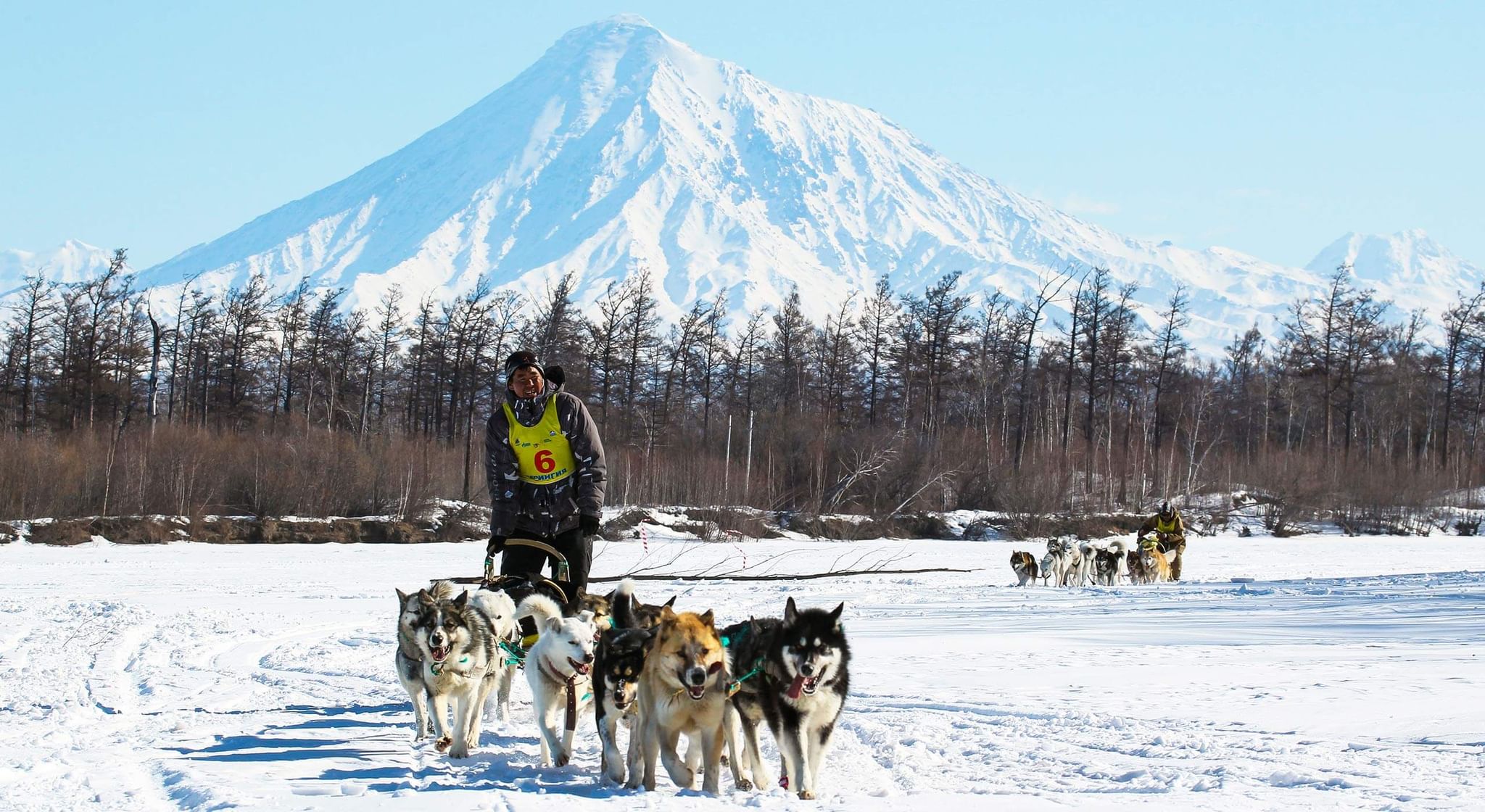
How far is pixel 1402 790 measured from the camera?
5805mm

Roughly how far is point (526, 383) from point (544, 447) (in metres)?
0.41

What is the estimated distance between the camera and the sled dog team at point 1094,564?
22391mm

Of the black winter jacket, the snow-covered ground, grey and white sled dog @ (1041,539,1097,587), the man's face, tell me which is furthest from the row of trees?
the man's face

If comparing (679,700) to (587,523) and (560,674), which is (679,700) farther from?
(587,523)

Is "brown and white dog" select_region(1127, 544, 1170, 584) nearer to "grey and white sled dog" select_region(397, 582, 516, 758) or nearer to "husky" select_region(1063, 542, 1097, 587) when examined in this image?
"husky" select_region(1063, 542, 1097, 587)

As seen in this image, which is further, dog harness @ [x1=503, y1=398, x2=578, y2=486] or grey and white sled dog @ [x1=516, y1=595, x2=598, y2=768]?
dog harness @ [x1=503, y1=398, x2=578, y2=486]

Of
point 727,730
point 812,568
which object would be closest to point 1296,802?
point 727,730

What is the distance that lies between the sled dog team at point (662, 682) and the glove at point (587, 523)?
3.56ft

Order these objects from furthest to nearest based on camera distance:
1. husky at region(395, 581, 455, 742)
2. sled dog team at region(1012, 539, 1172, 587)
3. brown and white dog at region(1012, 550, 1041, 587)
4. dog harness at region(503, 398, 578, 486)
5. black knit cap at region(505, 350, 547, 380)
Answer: sled dog team at region(1012, 539, 1172, 587) < brown and white dog at region(1012, 550, 1041, 587) < dog harness at region(503, 398, 578, 486) < black knit cap at region(505, 350, 547, 380) < husky at region(395, 581, 455, 742)

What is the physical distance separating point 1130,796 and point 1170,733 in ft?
5.10

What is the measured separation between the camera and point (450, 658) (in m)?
6.68

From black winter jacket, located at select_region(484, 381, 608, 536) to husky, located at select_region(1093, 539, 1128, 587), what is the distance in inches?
633

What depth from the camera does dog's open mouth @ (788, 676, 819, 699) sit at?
5.83 metres

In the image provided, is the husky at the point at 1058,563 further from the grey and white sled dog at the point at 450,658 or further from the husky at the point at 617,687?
the husky at the point at 617,687
